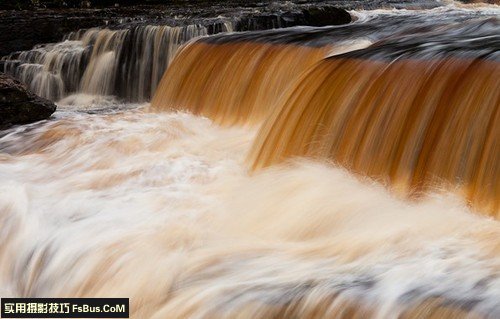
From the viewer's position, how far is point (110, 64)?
10242mm

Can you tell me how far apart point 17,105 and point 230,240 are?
181 inches

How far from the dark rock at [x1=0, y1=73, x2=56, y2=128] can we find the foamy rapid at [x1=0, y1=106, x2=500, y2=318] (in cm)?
149

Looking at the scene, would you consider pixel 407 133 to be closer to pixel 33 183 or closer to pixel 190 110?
pixel 33 183

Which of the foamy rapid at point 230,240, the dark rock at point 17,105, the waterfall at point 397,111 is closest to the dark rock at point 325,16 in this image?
the waterfall at point 397,111

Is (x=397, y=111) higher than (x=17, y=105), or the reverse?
(x=397, y=111)

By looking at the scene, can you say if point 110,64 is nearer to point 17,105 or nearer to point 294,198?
point 17,105

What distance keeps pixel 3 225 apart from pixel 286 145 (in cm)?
238

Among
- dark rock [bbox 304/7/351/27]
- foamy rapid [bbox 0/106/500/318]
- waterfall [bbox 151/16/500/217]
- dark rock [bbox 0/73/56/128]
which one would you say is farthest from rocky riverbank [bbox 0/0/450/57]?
foamy rapid [bbox 0/106/500/318]

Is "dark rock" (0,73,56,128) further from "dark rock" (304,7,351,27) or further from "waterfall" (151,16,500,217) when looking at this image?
"dark rock" (304,7,351,27)

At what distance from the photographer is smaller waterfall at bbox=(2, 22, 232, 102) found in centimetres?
1010

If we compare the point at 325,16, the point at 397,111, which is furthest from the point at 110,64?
the point at 397,111

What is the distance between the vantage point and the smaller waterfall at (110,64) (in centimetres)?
1010

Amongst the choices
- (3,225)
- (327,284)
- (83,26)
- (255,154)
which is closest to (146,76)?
(83,26)

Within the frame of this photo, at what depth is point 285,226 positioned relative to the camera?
14.5 feet
